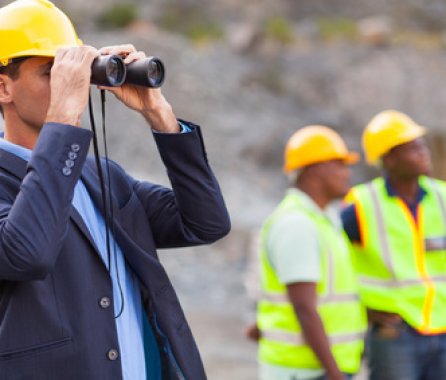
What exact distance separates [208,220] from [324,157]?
212 centimetres

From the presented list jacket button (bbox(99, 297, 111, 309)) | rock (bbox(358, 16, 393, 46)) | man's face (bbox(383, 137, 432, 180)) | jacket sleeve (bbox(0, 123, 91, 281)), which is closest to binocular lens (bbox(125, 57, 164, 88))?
jacket sleeve (bbox(0, 123, 91, 281))

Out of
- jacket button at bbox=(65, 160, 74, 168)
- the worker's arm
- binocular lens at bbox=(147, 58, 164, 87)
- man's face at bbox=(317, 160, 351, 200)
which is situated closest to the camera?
jacket button at bbox=(65, 160, 74, 168)

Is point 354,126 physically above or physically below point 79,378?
above

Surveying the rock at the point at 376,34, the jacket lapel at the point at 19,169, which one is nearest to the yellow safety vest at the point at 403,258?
the jacket lapel at the point at 19,169

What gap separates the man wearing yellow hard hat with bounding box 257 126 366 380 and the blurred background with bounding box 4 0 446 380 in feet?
19.2

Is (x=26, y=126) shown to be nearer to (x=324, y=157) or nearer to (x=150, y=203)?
(x=150, y=203)

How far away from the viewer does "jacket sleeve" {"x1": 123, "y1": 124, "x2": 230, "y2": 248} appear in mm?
2951

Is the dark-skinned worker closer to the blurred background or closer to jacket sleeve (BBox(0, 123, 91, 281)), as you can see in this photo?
jacket sleeve (BBox(0, 123, 91, 281))

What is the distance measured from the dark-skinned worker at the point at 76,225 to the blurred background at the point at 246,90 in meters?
7.72

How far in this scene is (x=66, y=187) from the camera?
2572mm

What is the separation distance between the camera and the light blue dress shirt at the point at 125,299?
2787mm

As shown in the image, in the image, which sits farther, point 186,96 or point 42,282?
point 186,96

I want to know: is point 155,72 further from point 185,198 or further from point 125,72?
point 185,198

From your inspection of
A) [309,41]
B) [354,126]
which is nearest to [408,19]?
[309,41]
